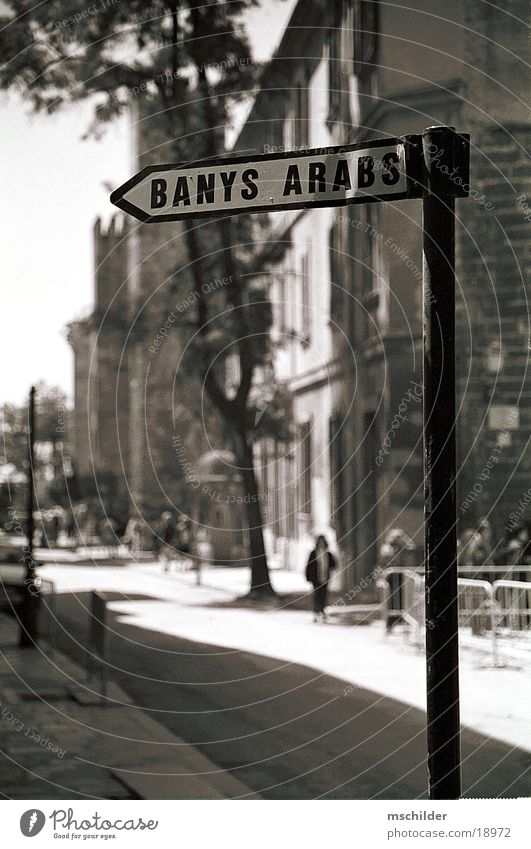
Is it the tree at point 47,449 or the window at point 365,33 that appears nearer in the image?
the window at point 365,33

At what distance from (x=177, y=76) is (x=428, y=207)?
8.50m

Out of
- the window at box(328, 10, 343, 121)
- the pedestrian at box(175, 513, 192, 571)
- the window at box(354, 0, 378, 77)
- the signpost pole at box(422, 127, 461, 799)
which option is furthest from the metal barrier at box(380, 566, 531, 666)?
the pedestrian at box(175, 513, 192, 571)

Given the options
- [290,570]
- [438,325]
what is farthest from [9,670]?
[290,570]

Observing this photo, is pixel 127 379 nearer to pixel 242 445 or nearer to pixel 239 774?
pixel 242 445

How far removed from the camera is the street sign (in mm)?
3119

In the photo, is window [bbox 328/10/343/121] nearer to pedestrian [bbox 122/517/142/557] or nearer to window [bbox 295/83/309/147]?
window [bbox 295/83/309/147]

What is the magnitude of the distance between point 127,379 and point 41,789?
4788cm

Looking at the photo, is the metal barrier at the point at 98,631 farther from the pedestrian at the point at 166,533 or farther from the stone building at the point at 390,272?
the pedestrian at the point at 166,533

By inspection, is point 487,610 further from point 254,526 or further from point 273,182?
point 273,182

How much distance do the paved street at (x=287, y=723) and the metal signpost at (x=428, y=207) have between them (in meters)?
3.06

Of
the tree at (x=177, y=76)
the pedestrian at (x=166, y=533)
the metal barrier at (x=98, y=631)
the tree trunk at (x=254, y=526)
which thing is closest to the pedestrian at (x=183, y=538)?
the pedestrian at (x=166, y=533)

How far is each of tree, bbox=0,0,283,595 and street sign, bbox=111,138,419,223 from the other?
2396 millimetres

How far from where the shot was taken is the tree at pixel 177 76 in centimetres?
770

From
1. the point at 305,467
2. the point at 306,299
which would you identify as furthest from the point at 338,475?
the point at 306,299
